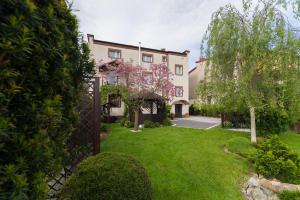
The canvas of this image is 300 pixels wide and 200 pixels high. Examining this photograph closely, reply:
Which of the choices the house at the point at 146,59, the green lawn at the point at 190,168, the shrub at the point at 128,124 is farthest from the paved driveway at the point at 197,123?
the green lawn at the point at 190,168

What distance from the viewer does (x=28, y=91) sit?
146 centimetres

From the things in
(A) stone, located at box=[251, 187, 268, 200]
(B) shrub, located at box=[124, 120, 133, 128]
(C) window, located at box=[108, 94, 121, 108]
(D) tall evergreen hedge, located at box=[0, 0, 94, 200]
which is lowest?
(A) stone, located at box=[251, 187, 268, 200]

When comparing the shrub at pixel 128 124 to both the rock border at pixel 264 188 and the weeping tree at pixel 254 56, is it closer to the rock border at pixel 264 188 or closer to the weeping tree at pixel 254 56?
the weeping tree at pixel 254 56

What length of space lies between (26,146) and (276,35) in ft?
29.2

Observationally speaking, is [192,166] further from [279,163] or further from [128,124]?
[128,124]

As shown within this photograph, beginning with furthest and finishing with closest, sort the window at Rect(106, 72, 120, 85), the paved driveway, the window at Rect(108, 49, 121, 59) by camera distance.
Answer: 1. the window at Rect(108, 49, 121, 59)
2. the window at Rect(106, 72, 120, 85)
3. the paved driveway

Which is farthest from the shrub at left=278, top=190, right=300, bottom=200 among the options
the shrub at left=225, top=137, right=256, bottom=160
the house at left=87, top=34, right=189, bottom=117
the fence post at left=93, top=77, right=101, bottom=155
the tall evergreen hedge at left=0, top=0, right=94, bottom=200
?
the house at left=87, top=34, right=189, bottom=117

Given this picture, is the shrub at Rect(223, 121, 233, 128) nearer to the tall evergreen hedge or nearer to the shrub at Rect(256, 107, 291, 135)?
the shrub at Rect(256, 107, 291, 135)

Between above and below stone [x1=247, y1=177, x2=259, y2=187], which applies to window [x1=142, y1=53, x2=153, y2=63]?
above

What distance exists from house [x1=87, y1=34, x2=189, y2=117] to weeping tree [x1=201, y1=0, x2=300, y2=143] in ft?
32.8

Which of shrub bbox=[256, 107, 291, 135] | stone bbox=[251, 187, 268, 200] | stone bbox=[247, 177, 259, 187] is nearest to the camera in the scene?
stone bbox=[251, 187, 268, 200]

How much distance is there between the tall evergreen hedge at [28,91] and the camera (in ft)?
3.82

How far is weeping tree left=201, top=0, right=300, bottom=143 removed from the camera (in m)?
7.14

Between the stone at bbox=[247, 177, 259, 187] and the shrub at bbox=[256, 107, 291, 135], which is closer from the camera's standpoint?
the stone at bbox=[247, 177, 259, 187]
